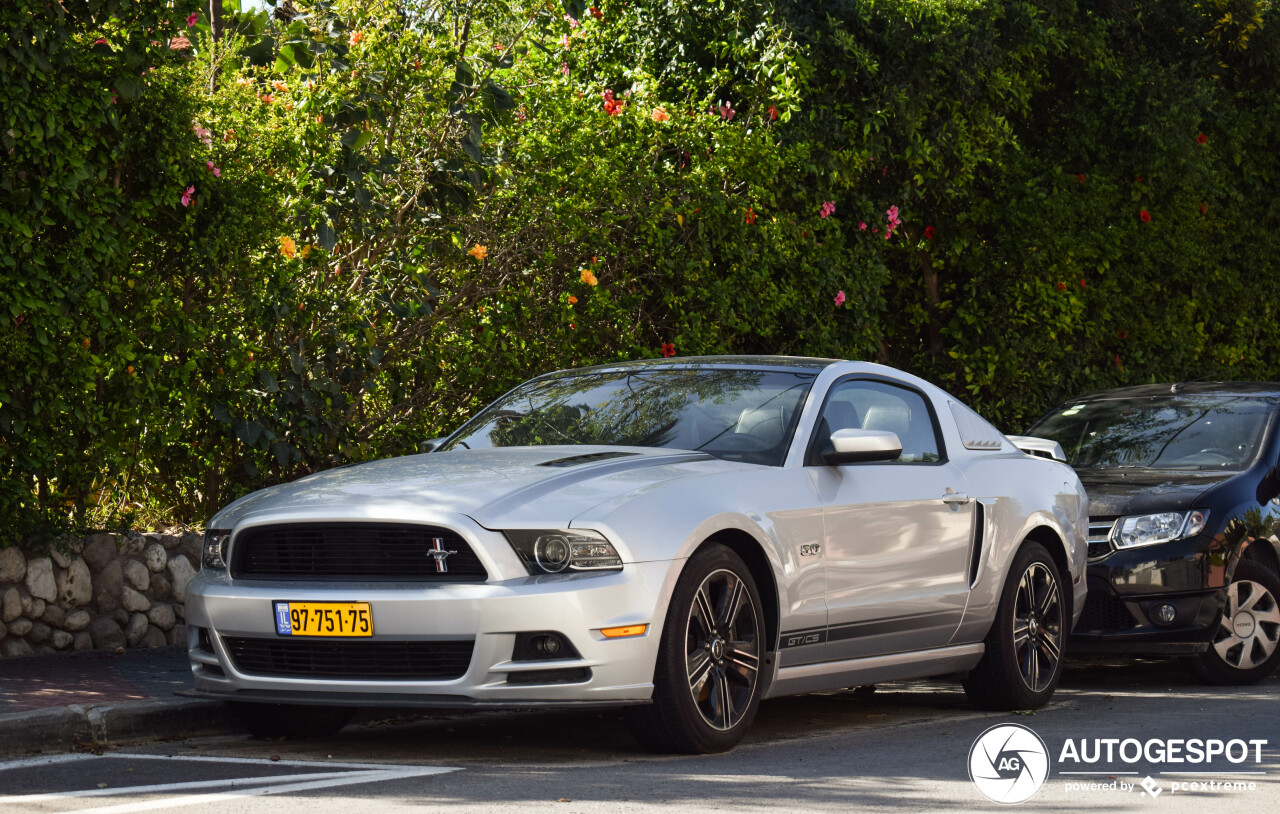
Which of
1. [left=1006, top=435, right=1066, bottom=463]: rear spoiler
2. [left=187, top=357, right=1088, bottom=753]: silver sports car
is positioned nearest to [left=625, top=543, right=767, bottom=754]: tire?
[left=187, top=357, right=1088, bottom=753]: silver sports car

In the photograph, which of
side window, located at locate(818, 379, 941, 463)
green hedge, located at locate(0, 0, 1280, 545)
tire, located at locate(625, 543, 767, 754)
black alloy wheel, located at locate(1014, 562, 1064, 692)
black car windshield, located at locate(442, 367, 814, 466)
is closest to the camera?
tire, located at locate(625, 543, 767, 754)

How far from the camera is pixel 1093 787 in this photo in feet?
18.9

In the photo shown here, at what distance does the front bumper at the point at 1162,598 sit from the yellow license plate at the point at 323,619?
187 inches

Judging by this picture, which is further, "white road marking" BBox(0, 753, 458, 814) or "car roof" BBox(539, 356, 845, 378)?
"car roof" BBox(539, 356, 845, 378)

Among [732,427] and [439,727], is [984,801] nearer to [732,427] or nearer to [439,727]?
[732,427]

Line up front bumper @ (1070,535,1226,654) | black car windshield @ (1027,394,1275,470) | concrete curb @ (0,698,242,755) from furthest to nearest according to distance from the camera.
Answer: black car windshield @ (1027,394,1275,470) < front bumper @ (1070,535,1226,654) < concrete curb @ (0,698,242,755)

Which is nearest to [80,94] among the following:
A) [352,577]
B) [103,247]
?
[103,247]

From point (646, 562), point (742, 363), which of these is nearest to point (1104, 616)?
point (742, 363)

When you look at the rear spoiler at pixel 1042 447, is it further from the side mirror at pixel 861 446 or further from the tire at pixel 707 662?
the tire at pixel 707 662

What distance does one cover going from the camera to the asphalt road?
17.3 feet

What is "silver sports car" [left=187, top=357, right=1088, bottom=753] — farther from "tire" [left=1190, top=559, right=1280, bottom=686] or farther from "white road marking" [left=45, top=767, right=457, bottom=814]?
"tire" [left=1190, top=559, right=1280, bottom=686]

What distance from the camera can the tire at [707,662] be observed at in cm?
598

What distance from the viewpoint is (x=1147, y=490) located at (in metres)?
9.38

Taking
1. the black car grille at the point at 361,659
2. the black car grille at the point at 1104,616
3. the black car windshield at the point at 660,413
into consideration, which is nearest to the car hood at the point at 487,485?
the black car windshield at the point at 660,413
